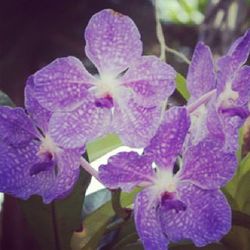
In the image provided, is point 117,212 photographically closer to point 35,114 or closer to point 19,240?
point 35,114

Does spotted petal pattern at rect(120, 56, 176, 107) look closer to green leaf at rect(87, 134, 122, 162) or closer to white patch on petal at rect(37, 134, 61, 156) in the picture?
white patch on petal at rect(37, 134, 61, 156)

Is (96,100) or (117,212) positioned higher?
(96,100)

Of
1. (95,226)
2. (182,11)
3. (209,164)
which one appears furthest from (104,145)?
(182,11)

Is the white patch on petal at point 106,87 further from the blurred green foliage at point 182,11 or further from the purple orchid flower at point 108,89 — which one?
the blurred green foliage at point 182,11

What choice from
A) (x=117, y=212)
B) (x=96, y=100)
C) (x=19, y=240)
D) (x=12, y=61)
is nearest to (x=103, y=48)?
(x=96, y=100)

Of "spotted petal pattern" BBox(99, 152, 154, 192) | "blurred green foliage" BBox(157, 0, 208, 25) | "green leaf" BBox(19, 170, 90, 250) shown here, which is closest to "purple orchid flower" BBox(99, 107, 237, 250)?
"spotted petal pattern" BBox(99, 152, 154, 192)

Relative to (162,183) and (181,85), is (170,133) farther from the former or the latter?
(181,85)
